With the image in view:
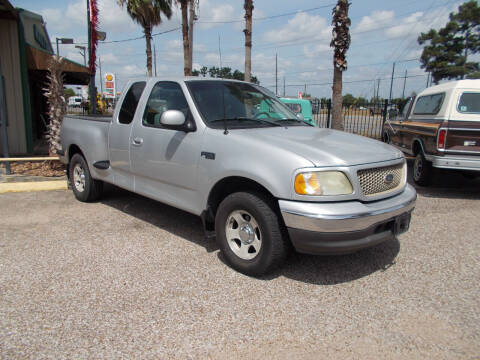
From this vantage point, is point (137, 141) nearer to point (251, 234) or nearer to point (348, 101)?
point (251, 234)

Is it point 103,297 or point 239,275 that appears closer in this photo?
point 103,297

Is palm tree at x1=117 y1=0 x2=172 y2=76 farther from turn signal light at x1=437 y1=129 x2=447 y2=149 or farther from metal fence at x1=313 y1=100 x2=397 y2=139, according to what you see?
turn signal light at x1=437 y1=129 x2=447 y2=149

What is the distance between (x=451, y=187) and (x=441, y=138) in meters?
1.60

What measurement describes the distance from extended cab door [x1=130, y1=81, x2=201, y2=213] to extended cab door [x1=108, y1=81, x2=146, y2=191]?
15 centimetres

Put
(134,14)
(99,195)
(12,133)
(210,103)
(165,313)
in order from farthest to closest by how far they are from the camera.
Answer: (134,14)
(12,133)
(99,195)
(210,103)
(165,313)

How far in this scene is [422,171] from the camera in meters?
7.38

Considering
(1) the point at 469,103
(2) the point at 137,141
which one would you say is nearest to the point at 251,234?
(2) the point at 137,141

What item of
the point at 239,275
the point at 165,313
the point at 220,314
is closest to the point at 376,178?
the point at 239,275

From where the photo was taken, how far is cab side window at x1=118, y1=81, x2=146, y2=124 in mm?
4789

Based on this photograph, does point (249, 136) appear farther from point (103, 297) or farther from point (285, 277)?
point (103, 297)

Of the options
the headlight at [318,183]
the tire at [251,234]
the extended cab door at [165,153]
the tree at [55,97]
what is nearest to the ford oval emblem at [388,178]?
the headlight at [318,183]

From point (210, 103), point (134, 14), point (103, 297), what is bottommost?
point (103, 297)

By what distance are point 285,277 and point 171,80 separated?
258 centimetres

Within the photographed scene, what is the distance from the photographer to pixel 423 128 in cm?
736
